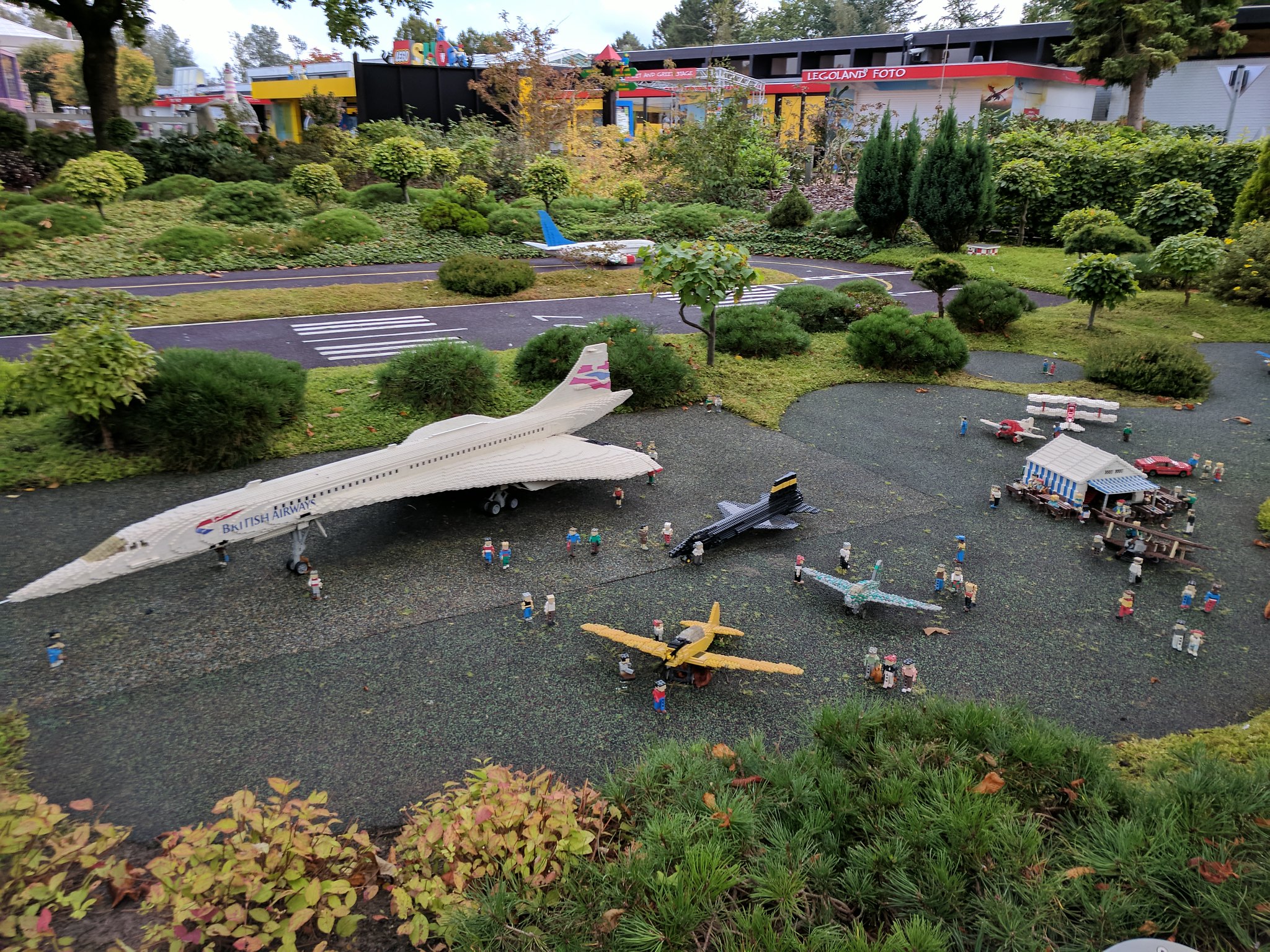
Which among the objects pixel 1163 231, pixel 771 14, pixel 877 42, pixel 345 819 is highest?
pixel 771 14

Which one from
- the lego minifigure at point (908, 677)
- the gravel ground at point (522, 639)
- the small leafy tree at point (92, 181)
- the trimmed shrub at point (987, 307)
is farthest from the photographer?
the small leafy tree at point (92, 181)

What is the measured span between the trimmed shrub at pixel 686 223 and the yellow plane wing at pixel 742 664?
40140 millimetres

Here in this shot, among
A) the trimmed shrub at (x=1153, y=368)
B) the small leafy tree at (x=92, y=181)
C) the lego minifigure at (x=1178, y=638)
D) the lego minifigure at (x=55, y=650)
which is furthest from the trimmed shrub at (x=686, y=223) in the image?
the lego minifigure at (x=55, y=650)

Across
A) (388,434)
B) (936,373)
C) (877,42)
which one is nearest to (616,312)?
(936,373)

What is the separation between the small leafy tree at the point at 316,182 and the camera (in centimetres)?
4300

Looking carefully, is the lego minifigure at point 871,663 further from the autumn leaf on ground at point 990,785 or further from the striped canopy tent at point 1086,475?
the striped canopy tent at point 1086,475

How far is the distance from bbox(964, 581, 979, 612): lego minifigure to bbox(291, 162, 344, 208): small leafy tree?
43155 millimetres

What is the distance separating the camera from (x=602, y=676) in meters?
10.6

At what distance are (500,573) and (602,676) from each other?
132 inches

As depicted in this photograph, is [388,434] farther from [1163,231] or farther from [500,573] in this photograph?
[1163,231]

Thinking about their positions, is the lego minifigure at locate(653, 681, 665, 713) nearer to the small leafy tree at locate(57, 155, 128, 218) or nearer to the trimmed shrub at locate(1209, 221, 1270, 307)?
the trimmed shrub at locate(1209, 221, 1270, 307)

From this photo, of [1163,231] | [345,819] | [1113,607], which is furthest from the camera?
[1163,231]

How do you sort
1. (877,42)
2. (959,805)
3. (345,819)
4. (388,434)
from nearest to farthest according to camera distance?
(959,805) < (345,819) < (388,434) < (877,42)

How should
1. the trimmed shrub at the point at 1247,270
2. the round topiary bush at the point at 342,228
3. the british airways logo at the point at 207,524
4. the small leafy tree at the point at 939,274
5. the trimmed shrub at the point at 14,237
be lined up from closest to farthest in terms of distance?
the british airways logo at the point at 207,524, the small leafy tree at the point at 939,274, the trimmed shrub at the point at 1247,270, the trimmed shrub at the point at 14,237, the round topiary bush at the point at 342,228
